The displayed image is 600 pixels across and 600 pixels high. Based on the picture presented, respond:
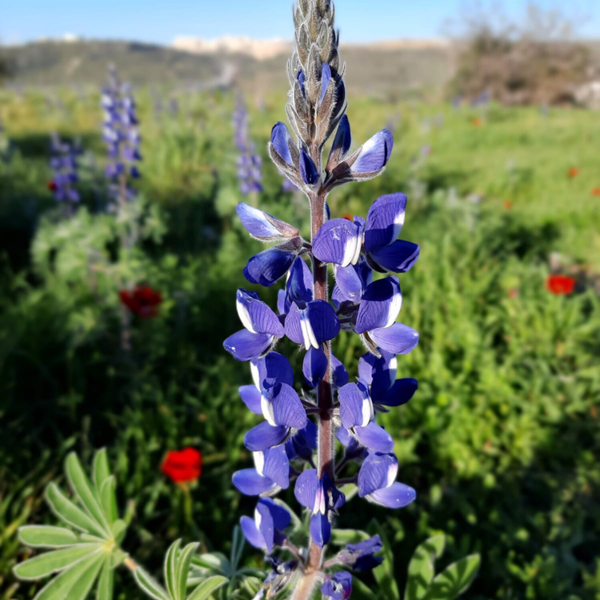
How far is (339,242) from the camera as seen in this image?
2.60 ft

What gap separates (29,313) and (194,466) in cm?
161

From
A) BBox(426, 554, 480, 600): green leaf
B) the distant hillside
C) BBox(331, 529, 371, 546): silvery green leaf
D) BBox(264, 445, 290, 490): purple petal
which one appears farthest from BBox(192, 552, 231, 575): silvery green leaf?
the distant hillside

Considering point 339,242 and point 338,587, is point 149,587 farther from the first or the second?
point 339,242

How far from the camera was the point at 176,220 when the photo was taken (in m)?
4.53

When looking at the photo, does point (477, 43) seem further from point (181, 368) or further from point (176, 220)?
point (181, 368)

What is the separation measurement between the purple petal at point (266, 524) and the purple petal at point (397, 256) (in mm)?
556

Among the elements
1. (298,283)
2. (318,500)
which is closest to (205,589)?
(318,500)

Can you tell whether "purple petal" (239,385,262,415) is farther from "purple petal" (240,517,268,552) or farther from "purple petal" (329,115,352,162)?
"purple petal" (329,115,352,162)

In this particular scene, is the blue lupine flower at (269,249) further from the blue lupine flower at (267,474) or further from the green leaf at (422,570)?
the green leaf at (422,570)

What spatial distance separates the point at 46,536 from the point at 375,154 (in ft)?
3.62

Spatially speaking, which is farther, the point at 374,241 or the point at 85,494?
the point at 85,494

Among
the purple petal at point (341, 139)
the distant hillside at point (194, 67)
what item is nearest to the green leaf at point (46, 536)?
the purple petal at point (341, 139)

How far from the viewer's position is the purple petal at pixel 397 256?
845 mm

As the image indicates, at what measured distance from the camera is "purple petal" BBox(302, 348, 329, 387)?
0.85 meters
